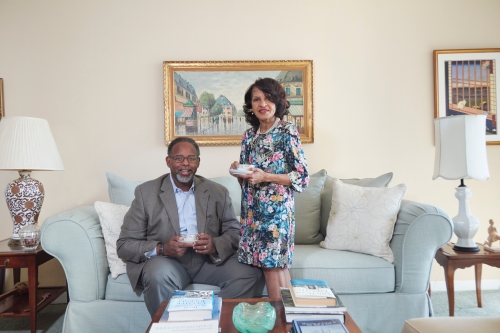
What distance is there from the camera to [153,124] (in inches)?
116

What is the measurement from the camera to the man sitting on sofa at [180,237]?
1813 millimetres

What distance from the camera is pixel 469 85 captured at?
116 inches

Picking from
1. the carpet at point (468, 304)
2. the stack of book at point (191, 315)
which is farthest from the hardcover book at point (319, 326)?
the carpet at point (468, 304)

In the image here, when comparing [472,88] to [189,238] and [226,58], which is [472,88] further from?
[189,238]

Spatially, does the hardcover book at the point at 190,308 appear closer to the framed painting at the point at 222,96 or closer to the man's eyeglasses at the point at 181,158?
the man's eyeglasses at the point at 181,158

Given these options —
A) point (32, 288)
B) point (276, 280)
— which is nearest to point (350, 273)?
point (276, 280)

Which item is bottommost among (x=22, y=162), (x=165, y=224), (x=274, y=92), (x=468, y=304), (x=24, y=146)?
(x=468, y=304)

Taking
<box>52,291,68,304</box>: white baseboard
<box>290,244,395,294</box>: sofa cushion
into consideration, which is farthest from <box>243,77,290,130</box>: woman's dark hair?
<box>52,291,68,304</box>: white baseboard

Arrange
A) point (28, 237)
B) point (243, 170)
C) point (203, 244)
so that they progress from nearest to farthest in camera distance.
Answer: point (243, 170) < point (203, 244) < point (28, 237)

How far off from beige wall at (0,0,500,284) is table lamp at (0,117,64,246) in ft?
1.66

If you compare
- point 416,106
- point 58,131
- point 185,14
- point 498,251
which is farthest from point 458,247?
point 58,131

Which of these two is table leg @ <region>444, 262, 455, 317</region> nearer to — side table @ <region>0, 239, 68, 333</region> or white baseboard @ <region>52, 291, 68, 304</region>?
side table @ <region>0, 239, 68, 333</region>

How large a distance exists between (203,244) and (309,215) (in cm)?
92

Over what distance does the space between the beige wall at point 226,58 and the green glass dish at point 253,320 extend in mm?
1818
